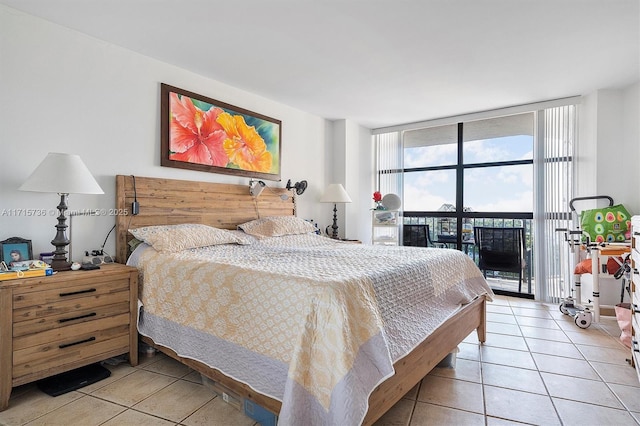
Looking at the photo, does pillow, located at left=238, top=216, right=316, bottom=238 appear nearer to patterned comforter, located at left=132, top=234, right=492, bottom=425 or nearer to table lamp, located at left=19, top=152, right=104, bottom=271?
patterned comforter, located at left=132, top=234, right=492, bottom=425

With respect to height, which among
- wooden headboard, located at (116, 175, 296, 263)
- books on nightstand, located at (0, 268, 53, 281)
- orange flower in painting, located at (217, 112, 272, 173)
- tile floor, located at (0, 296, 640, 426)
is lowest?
tile floor, located at (0, 296, 640, 426)

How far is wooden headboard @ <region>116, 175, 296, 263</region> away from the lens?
2.67m

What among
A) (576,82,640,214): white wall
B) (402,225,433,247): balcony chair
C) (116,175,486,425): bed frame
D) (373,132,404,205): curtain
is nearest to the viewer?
(116,175,486,425): bed frame

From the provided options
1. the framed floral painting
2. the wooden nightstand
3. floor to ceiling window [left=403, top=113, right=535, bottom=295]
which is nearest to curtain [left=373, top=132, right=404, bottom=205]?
floor to ceiling window [left=403, top=113, right=535, bottom=295]

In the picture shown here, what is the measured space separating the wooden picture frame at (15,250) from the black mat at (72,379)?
2.47 feet

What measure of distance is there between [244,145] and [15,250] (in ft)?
6.89

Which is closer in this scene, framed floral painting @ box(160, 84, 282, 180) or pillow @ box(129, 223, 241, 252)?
pillow @ box(129, 223, 241, 252)

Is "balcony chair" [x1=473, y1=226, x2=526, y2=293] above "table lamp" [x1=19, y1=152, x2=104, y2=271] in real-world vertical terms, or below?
below

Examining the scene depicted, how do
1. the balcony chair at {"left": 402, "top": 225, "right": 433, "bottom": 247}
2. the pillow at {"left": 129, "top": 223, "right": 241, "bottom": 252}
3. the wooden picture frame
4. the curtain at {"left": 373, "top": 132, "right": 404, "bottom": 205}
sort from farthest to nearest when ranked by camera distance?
the curtain at {"left": 373, "top": 132, "right": 404, "bottom": 205} → the balcony chair at {"left": 402, "top": 225, "right": 433, "bottom": 247} → the pillow at {"left": 129, "top": 223, "right": 241, "bottom": 252} → the wooden picture frame

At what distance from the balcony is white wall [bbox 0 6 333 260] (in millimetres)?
3279

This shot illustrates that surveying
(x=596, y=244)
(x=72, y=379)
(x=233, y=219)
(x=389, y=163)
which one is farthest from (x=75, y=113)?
(x=596, y=244)

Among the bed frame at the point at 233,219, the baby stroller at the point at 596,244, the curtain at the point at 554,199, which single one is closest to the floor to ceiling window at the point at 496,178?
the curtain at the point at 554,199

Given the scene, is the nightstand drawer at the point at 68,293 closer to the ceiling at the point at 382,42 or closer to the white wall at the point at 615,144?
the ceiling at the point at 382,42

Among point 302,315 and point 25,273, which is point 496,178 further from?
point 25,273
